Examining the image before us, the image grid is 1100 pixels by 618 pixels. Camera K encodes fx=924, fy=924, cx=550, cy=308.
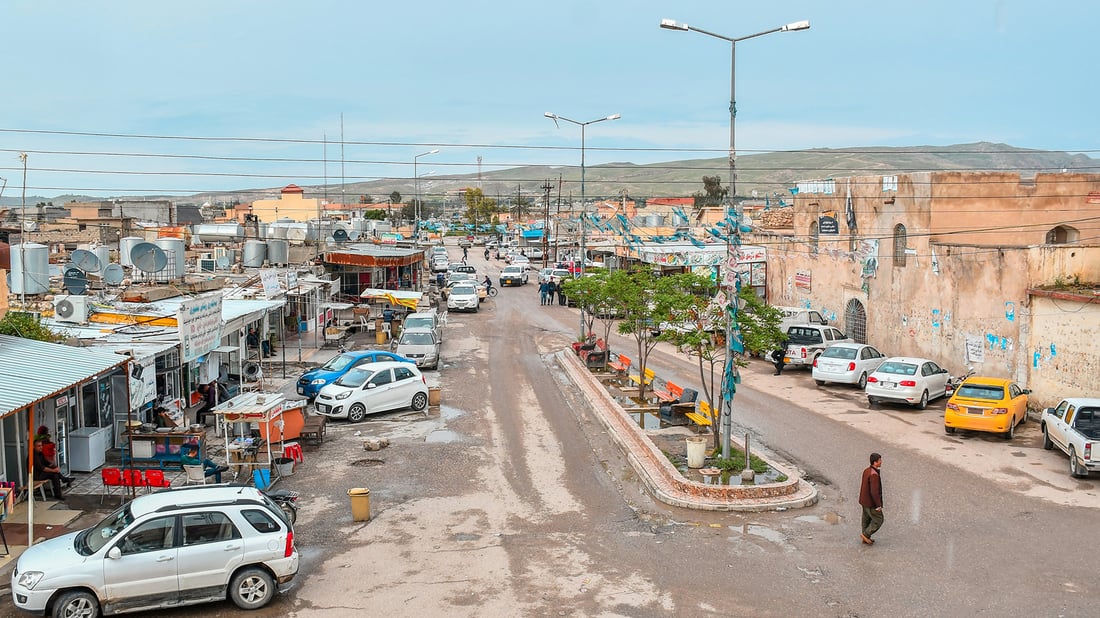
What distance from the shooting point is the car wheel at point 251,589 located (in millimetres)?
11398

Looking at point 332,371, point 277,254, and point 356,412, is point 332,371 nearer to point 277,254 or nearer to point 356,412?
point 356,412

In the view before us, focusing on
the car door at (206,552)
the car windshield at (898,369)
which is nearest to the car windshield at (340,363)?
the car windshield at (898,369)

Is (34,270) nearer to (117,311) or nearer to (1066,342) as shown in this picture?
(117,311)

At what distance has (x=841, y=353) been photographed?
1128 inches

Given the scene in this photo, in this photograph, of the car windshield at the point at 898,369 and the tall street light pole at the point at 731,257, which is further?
the car windshield at the point at 898,369

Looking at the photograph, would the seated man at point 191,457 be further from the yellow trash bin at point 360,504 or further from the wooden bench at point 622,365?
the wooden bench at point 622,365

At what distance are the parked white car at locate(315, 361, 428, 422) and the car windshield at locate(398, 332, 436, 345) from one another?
7.06m

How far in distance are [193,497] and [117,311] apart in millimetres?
14895

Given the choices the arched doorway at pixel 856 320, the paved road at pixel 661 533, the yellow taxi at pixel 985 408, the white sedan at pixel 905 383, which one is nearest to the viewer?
the paved road at pixel 661 533

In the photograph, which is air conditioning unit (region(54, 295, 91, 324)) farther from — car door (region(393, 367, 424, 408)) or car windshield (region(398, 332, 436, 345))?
car windshield (region(398, 332, 436, 345))

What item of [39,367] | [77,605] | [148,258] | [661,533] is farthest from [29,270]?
[661,533]

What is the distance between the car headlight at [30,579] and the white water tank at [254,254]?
34.1 metres

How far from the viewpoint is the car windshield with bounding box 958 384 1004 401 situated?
21312mm

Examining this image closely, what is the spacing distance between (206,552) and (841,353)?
71.8 ft
